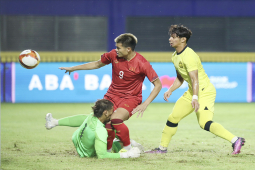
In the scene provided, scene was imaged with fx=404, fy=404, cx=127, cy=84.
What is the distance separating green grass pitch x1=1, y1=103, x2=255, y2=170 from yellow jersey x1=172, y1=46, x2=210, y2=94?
45.2 inches

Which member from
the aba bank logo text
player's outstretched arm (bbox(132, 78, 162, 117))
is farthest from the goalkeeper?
the aba bank logo text

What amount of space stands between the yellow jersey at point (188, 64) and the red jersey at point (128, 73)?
1.52ft

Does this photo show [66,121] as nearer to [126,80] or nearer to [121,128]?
[121,128]

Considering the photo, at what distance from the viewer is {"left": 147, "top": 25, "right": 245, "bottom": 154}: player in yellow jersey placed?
5914 millimetres

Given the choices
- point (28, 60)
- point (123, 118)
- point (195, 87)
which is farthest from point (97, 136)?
point (28, 60)

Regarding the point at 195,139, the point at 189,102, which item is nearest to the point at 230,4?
the point at 195,139

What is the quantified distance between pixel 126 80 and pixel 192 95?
3.49 ft

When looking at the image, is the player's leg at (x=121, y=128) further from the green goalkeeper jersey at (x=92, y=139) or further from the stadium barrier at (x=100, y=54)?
the stadium barrier at (x=100, y=54)

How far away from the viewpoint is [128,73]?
6.14 metres

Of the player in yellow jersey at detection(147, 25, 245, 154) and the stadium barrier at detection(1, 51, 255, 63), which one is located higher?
the stadium barrier at detection(1, 51, 255, 63)

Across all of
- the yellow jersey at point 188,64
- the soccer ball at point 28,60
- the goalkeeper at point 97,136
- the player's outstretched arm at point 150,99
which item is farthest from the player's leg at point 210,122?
the soccer ball at point 28,60

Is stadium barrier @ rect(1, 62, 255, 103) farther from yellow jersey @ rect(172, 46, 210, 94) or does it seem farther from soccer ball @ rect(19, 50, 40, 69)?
yellow jersey @ rect(172, 46, 210, 94)

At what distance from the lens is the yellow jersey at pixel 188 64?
235 inches

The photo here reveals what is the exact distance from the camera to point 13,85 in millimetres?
15320
